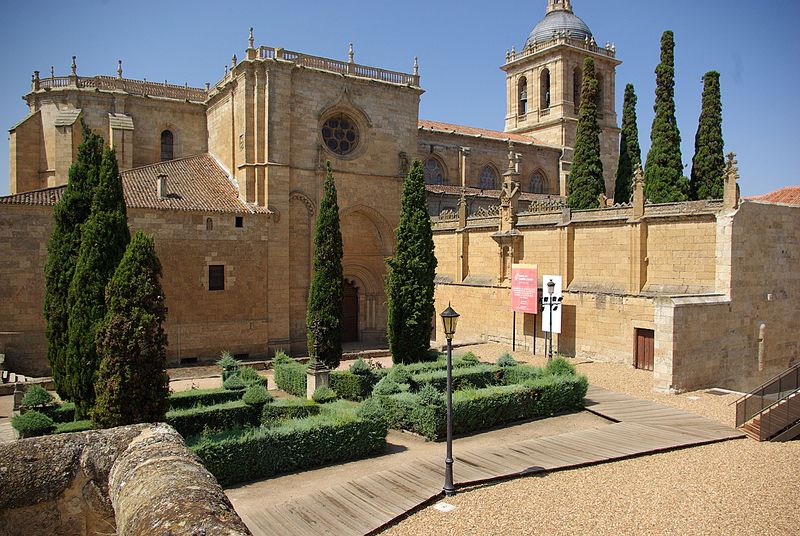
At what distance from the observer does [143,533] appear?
2.81 meters

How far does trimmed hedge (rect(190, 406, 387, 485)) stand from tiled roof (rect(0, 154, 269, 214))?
1434cm

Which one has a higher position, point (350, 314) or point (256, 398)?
point (350, 314)

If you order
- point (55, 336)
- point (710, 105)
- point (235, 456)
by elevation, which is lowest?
point (235, 456)

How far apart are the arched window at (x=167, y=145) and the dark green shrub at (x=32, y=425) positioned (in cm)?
2028

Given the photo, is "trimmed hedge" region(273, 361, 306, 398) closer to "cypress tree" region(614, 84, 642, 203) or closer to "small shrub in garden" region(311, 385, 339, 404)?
"small shrub in garden" region(311, 385, 339, 404)

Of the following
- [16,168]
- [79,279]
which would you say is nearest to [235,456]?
[79,279]

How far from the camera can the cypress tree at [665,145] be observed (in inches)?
1086

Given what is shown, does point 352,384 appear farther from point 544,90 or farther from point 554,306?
point 544,90

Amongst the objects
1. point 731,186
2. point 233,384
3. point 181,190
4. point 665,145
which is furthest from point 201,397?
point 665,145

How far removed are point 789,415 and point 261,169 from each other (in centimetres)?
2143

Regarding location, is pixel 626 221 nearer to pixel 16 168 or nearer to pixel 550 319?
pixel 550 319

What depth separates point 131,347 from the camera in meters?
11.8

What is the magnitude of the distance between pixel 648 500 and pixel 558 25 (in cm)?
4281

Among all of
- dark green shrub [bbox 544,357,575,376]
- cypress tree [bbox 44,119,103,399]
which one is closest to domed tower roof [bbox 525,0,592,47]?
dark green shrub [bbox 544,357,575,376]
